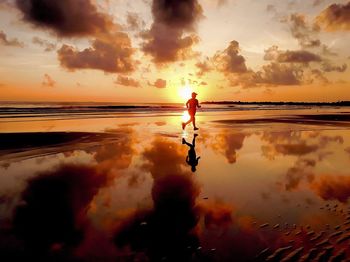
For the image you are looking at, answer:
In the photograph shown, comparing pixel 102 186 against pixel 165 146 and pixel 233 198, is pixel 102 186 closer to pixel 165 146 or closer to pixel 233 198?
pixel 233 198

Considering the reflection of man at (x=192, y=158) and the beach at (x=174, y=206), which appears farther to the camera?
the reflection of man at (x=192, y=158)

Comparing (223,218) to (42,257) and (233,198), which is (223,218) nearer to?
(233,198)

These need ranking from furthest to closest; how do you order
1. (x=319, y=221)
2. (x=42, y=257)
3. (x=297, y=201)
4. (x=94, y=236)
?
(x=297, y=201) → (x=319, y=221) → (x=94, y=236) → (x=42, y=257)

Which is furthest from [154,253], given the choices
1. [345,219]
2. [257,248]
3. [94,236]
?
[345,219]

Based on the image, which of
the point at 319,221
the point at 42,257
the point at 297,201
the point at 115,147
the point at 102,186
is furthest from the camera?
the point at 115,147

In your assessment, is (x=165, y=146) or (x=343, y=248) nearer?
(x=343, y=248)

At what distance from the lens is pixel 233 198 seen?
21.7 ft

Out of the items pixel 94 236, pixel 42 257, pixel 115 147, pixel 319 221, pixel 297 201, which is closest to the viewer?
pixel 42 257

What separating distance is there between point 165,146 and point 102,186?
661 centimetres

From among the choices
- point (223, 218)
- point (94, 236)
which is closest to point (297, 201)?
point (223, 218)

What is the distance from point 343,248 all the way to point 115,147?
1047 cm

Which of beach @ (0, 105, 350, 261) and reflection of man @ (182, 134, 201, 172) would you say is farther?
reflection of man @ (182, 134, 201, 172)

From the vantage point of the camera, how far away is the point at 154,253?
4.26 meters

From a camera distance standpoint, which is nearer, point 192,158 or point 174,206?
point 174,206
